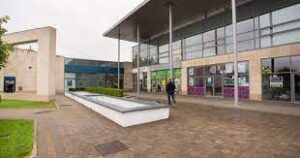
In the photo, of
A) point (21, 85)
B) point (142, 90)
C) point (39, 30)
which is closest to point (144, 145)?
point (39, 30)

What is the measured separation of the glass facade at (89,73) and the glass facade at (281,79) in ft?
80.2

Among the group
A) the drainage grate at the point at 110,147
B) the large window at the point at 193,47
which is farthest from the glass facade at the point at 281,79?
the drainage grate at the point at 110,147

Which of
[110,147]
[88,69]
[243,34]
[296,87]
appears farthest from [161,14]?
[88,69]

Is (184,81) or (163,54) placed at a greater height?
(163,54)

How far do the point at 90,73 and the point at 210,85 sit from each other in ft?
68.4

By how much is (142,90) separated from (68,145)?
83.8 ft

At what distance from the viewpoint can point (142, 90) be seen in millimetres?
30719

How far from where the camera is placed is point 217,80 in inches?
727

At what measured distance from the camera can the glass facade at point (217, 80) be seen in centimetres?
1634

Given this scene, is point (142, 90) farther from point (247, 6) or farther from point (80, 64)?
point (247, 6)

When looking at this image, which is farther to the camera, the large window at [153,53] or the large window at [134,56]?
the large window at [134,56]

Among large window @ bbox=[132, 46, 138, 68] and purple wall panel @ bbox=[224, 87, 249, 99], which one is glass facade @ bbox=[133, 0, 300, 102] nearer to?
purple wall panel @ bbox=[224, 87, 249, 99]

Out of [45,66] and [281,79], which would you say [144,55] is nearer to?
[45,66]

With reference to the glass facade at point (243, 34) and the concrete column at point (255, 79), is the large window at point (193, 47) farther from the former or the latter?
the concrete column at point (255, 79)
